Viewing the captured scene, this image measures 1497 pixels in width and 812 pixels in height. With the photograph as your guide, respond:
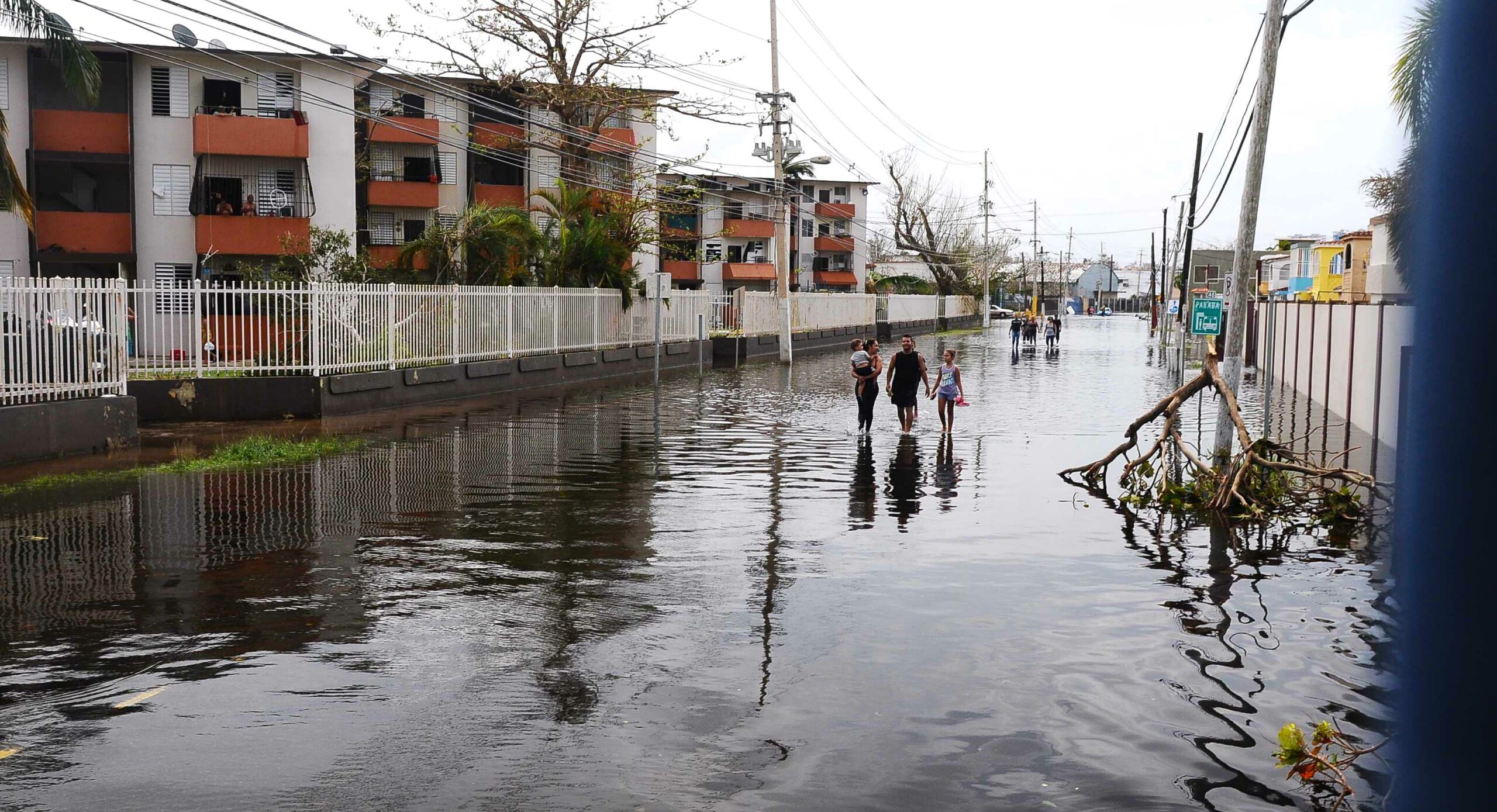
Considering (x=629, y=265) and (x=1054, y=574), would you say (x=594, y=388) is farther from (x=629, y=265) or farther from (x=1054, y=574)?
(x=1054, y=574)

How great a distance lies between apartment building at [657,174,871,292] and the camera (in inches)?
2968

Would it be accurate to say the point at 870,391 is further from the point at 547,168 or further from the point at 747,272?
the point at 747,272

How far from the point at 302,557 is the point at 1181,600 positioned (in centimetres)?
648

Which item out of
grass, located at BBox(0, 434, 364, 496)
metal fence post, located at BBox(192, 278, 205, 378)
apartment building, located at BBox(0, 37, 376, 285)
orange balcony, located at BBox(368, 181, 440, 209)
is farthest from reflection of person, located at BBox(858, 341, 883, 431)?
orange balcony, located at BBox(368, 181, 440, 209)

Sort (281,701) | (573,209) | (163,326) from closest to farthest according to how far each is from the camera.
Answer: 1. (281,701)
2. (163,326)
3. (573,209)

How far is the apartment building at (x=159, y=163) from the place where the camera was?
38812 millimetres

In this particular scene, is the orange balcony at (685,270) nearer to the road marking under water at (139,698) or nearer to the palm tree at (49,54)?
the palm tree at (49,54)

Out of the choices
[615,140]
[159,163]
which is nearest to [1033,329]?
[615,140]

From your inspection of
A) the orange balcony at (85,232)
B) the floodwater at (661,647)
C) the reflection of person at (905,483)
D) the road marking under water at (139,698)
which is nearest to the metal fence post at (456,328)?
the reflection of person at (905,483)

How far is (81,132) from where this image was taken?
129 ft

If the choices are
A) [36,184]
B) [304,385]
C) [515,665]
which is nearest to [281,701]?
[515,665]

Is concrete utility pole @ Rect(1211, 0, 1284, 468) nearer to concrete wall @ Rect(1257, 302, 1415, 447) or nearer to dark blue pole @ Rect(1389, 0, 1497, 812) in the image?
concrete wall @ Rect(1257, 302, 1415, 447)

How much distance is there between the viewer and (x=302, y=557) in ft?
33.7

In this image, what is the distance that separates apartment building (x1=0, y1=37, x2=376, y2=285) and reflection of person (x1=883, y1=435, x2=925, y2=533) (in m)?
26.2
